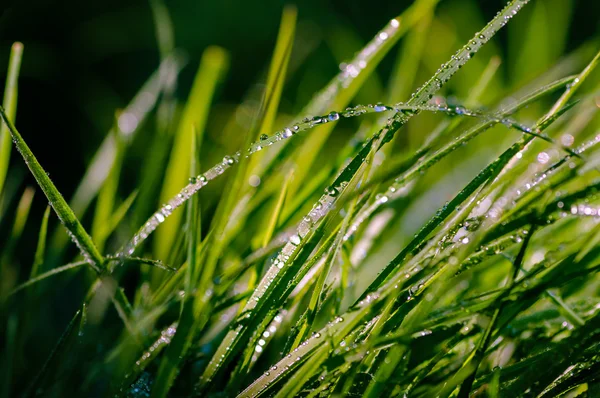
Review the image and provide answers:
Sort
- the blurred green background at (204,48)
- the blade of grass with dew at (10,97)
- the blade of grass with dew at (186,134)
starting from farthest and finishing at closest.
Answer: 1. the blurred green background at (204,48)
2. the blade of grass with dew at (186,134)
3. the blade of grass with dew at (10,97)

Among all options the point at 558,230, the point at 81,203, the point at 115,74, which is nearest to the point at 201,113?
the point at 81,203

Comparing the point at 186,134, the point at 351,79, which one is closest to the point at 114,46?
the point at 186,134

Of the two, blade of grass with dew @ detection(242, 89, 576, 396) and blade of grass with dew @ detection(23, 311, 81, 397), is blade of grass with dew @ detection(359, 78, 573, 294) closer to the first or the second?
blade of grass with dew @ detection(242, 89, 576, 396)

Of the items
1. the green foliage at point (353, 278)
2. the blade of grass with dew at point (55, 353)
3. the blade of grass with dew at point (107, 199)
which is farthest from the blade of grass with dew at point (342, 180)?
the blade of grass with dew at point (107, 199)

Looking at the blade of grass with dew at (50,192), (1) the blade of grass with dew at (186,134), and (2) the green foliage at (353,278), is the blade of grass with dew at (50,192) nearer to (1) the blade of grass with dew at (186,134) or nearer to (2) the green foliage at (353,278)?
(2) the green foliage at (353,278)

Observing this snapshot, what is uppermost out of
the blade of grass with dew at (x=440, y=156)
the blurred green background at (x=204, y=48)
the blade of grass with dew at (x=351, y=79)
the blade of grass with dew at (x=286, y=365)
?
the blurred green background at (x=204, y=48)

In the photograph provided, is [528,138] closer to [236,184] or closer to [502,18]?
[502,18]

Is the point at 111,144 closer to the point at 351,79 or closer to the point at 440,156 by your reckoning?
the point at 351,79
